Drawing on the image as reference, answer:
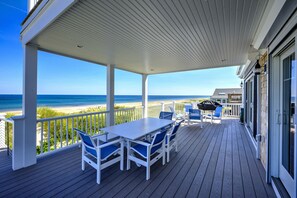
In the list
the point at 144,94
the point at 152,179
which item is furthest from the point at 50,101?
the point at 152,179

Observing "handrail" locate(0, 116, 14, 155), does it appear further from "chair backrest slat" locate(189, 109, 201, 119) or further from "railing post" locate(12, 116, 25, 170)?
"chair backrest slat" locate(189, 109, 201, 119)

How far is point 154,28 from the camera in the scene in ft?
7.58

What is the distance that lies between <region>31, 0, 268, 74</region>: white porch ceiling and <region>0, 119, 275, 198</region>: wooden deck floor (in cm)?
248

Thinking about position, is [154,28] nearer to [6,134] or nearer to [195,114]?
[6,134]

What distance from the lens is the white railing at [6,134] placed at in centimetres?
308

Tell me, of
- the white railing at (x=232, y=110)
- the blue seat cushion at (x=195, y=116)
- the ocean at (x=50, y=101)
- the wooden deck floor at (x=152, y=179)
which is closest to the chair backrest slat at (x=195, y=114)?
the blue seat cushion at (x=195, y=116)

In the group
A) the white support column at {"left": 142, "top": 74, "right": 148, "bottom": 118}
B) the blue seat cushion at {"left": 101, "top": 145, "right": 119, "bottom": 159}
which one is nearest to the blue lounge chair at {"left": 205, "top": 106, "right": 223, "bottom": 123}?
the white support column at {"left": 142, "top": 74, "right": 148, "bottom": 118}

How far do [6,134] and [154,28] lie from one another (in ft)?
13.4

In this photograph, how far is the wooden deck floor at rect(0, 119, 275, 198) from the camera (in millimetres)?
1925

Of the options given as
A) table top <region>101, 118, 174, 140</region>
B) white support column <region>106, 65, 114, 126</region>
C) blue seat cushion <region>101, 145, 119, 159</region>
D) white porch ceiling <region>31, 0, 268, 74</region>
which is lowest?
blue seat cushion <region>101, 145, 119, 159</region>

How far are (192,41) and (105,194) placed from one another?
3.14 metres

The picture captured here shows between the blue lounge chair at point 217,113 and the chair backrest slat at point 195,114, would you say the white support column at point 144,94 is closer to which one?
the chair backrest slat at point 195,114

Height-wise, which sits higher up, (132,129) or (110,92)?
(110,92)

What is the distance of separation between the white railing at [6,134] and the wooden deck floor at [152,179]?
0.78 ft
